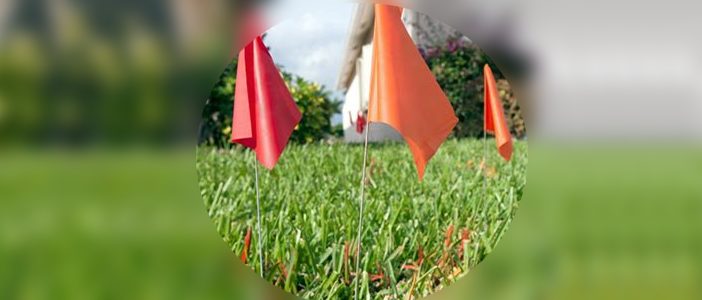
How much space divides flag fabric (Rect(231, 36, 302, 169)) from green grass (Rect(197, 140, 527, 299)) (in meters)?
0.16

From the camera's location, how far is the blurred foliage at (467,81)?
3.83ft

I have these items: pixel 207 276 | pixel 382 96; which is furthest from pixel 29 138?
pixel 382 96

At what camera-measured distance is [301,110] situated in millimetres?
1296

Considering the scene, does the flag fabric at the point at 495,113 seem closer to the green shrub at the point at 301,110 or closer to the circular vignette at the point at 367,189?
the circular vignette at the point at 367,189

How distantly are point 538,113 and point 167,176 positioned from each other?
0.70 meters

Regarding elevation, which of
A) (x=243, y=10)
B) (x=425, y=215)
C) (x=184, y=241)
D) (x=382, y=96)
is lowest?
(x=425, y=215)

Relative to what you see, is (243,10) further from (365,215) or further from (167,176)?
(365,215)

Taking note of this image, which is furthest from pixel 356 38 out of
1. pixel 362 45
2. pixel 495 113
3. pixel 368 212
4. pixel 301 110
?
pixel 368 212

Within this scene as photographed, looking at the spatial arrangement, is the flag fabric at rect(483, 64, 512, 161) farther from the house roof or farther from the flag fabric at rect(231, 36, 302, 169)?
the flag fabric at rect(231, 36, 302, 169)

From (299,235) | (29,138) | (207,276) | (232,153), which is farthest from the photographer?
(232,153)

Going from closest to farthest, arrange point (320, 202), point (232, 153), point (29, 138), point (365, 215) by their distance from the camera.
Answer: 1. point (29, 138)
2. point (365, 215)
3. point (320, 202)
4. point (232, 153)

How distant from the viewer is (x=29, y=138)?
2.51 ft

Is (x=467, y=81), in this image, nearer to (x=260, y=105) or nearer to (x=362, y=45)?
(x=362, y=45)

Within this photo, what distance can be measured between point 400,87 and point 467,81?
0.46 meters
